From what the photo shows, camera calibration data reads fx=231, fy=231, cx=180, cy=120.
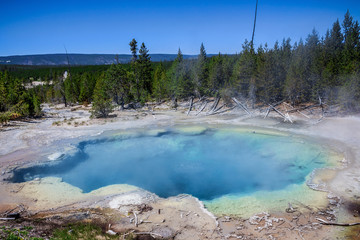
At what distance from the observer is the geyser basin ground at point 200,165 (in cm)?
1001

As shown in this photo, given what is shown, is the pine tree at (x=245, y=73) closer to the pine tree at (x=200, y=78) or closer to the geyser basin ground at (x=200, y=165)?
the pine tree at (x=200, y=78)

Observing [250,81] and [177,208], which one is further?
[250,81]

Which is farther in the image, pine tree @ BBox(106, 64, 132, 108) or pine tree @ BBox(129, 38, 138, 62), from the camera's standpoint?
pine tree @ BBox(129, 38, 138, 62)

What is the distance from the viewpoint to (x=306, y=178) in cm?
1048

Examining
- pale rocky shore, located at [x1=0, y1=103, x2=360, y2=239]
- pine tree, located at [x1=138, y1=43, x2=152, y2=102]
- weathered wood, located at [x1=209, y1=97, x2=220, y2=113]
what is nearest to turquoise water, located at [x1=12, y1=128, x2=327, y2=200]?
pale rocky shore, located at [x1=0, y1=103, x2=360, y2=239]

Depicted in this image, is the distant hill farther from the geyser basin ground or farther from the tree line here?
the geyser basin ground

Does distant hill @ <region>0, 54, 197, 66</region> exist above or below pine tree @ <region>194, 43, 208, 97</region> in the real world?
above

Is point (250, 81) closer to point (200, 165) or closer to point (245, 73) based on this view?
point (245, 73)

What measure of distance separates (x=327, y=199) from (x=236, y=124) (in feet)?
39.8

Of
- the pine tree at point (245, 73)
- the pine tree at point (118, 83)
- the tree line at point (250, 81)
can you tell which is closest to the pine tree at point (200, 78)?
the tree line at point (250, 81)

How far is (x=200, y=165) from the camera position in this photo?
13.1 metres

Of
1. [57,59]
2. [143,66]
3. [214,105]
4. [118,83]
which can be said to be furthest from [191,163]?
[57,59]

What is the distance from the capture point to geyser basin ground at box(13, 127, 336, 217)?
1001 cm

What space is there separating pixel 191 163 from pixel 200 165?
1.83 ft
